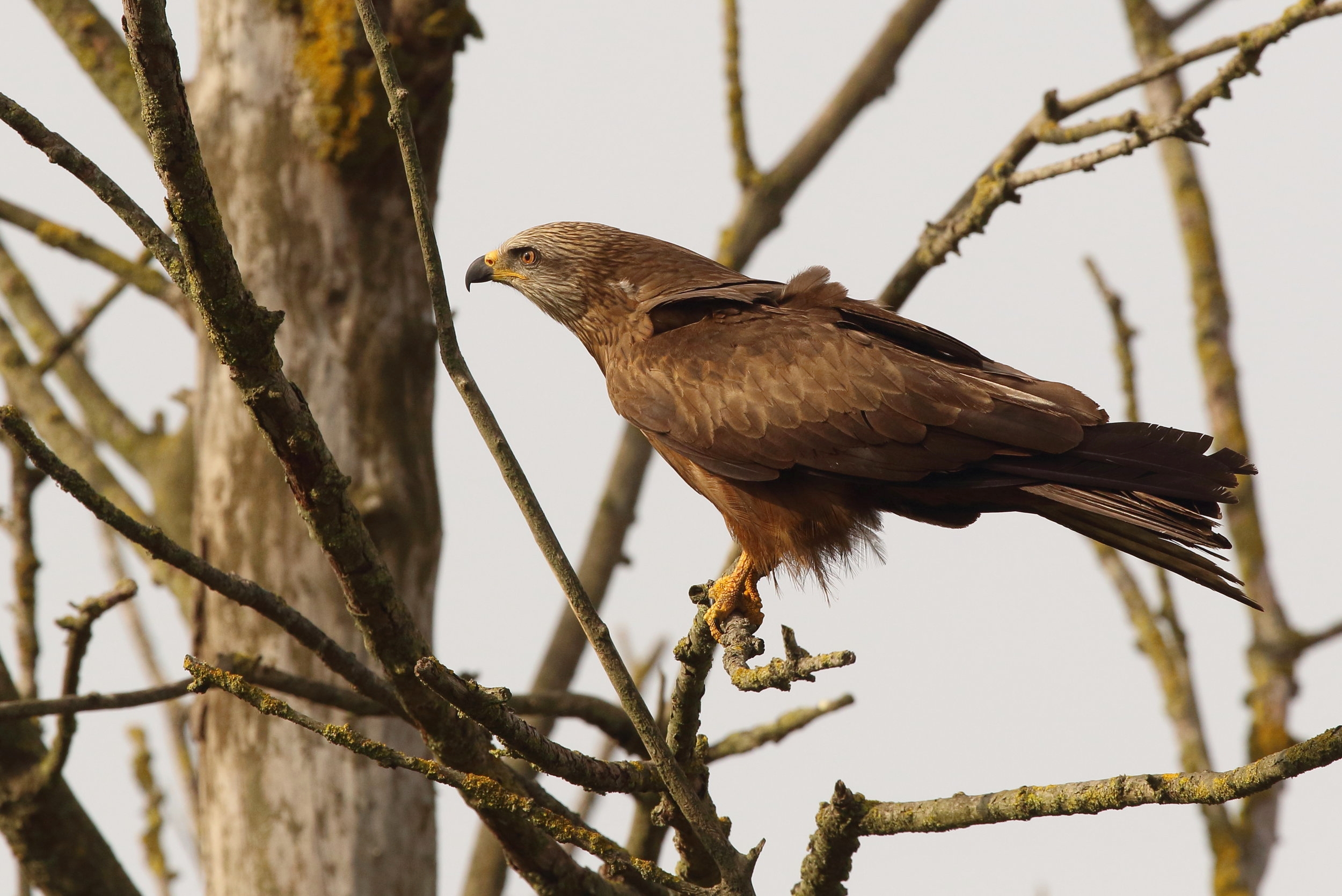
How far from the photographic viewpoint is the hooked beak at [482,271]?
644 centimetres

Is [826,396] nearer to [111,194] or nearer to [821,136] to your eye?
[111,194]

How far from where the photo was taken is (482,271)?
6.46 meters

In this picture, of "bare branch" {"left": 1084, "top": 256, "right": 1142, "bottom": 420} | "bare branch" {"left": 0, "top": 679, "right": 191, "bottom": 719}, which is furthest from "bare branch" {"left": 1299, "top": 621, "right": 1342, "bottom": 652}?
"bare branch" {"left": 0, "top": 679, "right": 191, "bottom": 719}

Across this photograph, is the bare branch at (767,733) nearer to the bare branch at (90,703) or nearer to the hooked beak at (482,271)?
the bare branch at (90,703)

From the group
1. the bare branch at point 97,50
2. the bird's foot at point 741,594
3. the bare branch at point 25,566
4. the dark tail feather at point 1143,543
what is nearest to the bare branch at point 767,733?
the bird's foot at point 741,594

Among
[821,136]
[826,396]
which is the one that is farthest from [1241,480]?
[826,396]

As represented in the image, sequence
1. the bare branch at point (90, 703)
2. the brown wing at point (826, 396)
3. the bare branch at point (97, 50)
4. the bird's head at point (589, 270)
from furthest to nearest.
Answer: the bare branch at point (97, 50), the bird's head at point (589, 270), the brown wing at point (826, 396), the bare branch at point (90, 703)

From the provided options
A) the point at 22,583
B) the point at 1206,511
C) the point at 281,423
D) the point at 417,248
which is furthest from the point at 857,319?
the point at 22,583

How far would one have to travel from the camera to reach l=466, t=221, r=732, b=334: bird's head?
5766 mm

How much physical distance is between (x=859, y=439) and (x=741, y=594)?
0.73 meters

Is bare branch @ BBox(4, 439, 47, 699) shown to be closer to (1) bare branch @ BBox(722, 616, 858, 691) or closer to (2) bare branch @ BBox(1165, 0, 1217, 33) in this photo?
(1) bare branch @ BBox(722, 616, 858, 691)

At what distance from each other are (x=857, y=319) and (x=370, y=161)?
7.38 feet

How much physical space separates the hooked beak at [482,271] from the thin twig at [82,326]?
1471 mm

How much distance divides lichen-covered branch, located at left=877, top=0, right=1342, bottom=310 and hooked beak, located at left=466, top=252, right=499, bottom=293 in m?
2.08
